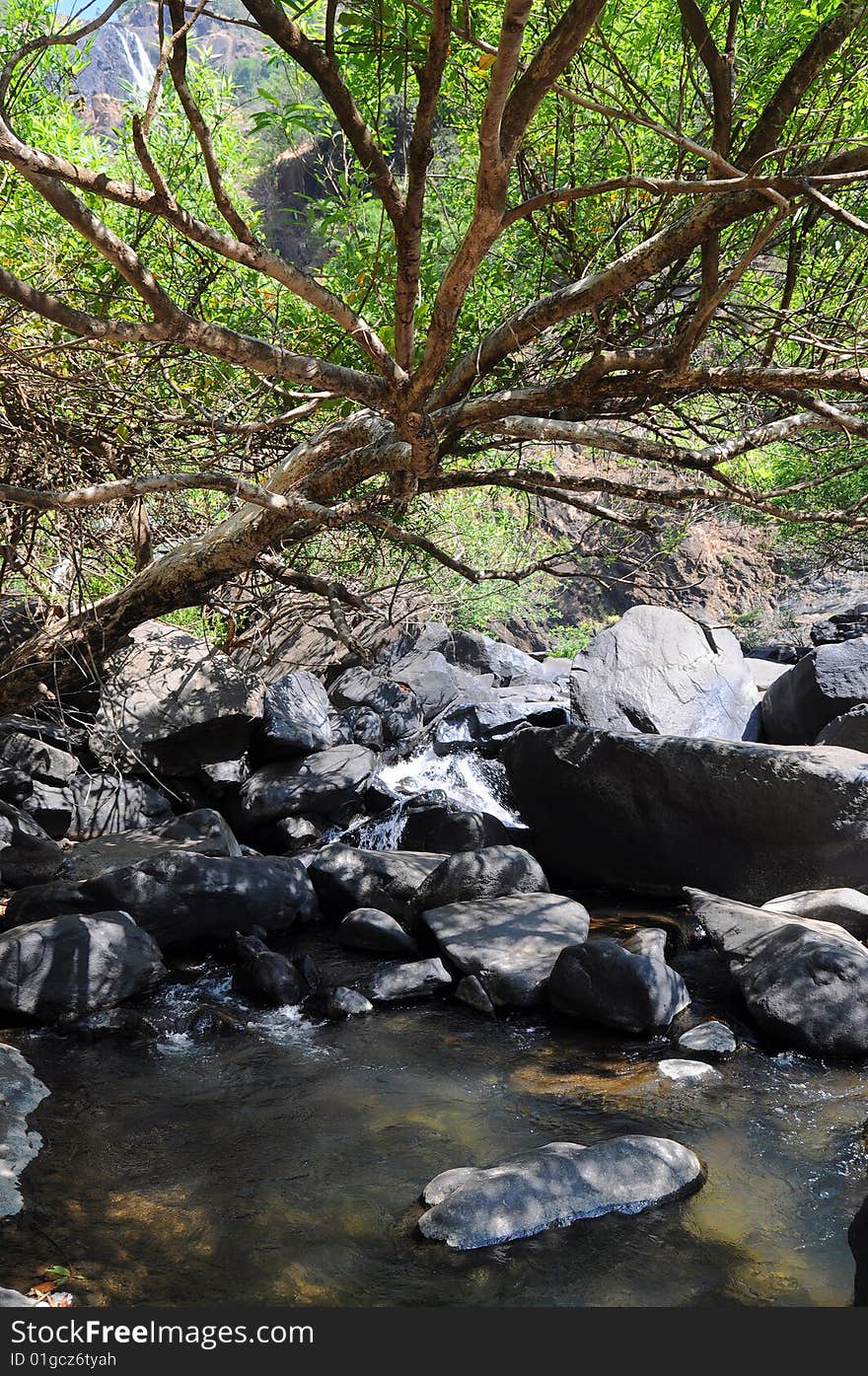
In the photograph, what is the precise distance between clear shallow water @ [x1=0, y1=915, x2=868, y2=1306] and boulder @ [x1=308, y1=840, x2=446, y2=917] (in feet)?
4.91

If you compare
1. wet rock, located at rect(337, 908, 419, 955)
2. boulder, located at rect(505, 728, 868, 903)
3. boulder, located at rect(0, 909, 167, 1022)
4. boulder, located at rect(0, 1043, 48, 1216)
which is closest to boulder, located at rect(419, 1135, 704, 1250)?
boulder, located at rect(0, 1043, 48, 1216)

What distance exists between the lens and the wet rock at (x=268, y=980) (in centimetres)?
532

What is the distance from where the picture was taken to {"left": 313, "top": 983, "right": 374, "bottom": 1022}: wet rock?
5.20m

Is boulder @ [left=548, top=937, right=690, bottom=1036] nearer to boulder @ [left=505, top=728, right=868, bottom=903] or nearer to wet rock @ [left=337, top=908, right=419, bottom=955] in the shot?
wet rock @ [left=337, top=908, right=419, bottom=955]

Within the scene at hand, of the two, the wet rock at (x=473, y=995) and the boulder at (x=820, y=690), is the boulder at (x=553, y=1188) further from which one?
the boulder at (x=820, y=690)

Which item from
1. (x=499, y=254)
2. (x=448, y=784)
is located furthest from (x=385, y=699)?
(x=499, y=254)

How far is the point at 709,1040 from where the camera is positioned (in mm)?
4758

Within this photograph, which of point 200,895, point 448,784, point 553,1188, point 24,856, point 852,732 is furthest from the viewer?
point 448,784

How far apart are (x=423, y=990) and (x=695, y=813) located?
254cm

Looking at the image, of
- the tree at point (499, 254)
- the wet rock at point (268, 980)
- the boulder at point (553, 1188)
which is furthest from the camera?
the wet rock at point (268, 980)

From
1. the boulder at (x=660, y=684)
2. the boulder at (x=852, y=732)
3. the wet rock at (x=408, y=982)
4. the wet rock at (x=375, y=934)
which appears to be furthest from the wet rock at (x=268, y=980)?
the boulder at (x=660, y=684)

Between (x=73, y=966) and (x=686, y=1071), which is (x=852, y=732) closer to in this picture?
(x=686, y=1071)

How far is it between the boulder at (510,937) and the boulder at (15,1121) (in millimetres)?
2338

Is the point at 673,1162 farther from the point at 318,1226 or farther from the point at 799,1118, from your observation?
the point at 318,1226
